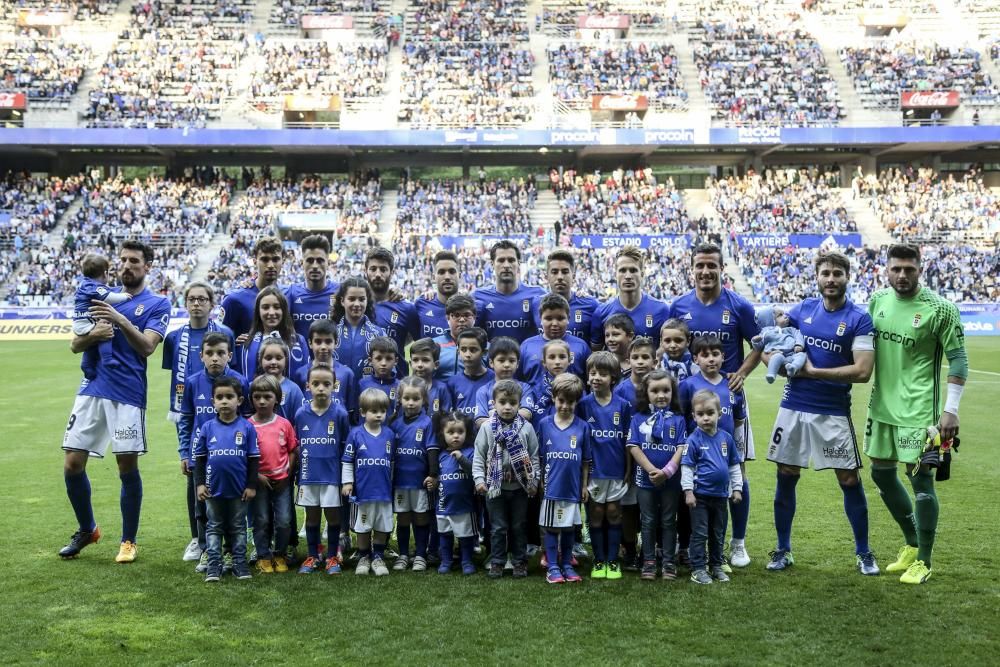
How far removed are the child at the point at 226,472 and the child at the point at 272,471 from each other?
0.12m

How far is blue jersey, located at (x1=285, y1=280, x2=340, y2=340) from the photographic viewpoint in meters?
7.03

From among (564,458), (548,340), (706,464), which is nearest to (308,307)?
(548,340)

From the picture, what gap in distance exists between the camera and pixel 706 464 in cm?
580

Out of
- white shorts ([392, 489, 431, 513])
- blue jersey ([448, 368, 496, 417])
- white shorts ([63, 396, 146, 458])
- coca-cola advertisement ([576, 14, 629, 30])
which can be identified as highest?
coca-cola advertisement ([576, 14, 629, 30])

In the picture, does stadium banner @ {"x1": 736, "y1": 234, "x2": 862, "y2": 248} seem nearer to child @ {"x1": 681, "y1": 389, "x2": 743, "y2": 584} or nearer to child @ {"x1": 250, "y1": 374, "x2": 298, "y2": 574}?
child @ {"x1": 681, "y1": 389, "x2": 743, "y2": 584}

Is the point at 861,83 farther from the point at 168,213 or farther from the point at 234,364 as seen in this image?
the point at 234,364

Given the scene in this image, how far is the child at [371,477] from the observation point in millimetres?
6047

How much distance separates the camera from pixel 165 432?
1282cm

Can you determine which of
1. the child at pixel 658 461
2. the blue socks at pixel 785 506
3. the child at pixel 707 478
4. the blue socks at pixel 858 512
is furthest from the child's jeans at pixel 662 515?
the blue socks at pixel 858 512

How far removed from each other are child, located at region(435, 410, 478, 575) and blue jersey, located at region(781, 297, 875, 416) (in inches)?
86.5

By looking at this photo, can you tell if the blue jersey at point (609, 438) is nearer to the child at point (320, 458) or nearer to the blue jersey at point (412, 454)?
the blue jersey at point (412, 454)

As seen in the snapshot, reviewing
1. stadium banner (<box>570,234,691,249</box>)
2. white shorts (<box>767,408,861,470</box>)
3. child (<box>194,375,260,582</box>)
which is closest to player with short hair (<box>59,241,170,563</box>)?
child (<box>194,375,260,582</box>)

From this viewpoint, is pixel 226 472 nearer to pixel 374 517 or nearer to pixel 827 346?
pixel 374 517

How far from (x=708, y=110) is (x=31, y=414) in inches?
1431
